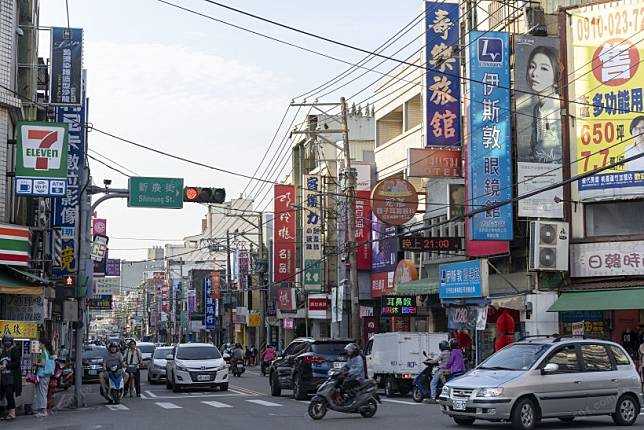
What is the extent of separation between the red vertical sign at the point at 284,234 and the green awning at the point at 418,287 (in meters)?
20.6

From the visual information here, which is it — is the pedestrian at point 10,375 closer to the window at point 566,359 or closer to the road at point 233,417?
the road at point 233,417

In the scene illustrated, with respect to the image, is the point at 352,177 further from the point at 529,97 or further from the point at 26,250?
the point at 26,250

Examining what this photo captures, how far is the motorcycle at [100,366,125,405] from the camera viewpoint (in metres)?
26.9

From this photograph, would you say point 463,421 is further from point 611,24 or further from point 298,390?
point 611,24

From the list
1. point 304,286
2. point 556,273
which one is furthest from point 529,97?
point 304,286

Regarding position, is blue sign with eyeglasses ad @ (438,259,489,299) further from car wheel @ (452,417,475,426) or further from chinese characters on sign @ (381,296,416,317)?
car wheel @ (452,417,475,426)

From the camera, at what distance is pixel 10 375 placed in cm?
2148

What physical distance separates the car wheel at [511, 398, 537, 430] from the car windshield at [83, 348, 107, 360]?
92.2 feet

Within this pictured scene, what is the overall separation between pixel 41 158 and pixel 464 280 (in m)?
15.9

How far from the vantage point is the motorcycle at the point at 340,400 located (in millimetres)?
19891

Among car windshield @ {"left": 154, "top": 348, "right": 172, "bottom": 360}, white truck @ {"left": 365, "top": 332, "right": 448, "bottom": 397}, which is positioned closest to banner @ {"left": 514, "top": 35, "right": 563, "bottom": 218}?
white truck @ {"left": 365, "top": 332, "right": 448, "bottom": 397}

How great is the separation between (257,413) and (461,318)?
1606cm

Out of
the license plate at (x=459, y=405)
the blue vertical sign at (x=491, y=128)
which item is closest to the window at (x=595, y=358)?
the license plate at (x=459, y=405)

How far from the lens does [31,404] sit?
2388 centimetres
